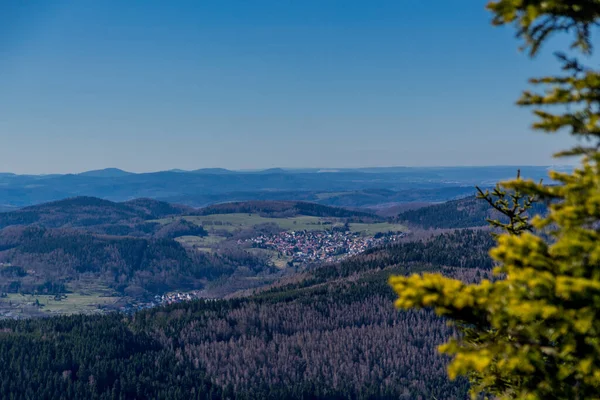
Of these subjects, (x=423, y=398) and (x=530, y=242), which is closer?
(x=530, y=242)

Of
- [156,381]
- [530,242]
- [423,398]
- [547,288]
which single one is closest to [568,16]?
[530,242]

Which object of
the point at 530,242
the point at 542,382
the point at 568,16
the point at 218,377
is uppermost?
the point at 568,16

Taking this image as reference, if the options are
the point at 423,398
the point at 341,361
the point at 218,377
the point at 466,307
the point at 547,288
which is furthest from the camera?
the point at 341,361

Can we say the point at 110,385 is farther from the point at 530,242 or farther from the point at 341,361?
the point at 530,242

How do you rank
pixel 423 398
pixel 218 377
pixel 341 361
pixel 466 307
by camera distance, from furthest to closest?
pixel 341 361 < pixel 218 377 < pixel 423 398 < pixel 466 307

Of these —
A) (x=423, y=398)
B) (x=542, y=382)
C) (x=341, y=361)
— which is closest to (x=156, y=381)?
(x=341, y=361)

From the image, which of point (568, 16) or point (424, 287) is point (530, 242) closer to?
point (424, 287)

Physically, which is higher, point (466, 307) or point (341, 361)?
point (466, 307)

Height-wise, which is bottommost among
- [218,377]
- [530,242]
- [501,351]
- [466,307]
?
[218,377]

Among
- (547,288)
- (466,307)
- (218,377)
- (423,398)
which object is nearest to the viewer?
(547,288)
